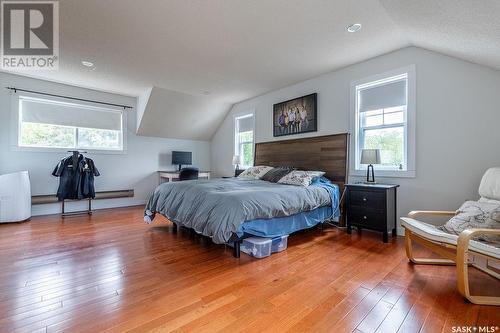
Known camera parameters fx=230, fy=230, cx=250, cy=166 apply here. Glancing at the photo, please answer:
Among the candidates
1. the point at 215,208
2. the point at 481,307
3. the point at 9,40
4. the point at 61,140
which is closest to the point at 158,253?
the point at 215,208

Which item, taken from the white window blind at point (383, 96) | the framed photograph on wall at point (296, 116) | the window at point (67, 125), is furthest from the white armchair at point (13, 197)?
the white window blind at point (383, 96)

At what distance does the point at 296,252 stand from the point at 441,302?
1309 millimetres

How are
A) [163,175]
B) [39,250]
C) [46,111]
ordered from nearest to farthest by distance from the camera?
[39,250]
[46,111]
[163,175]

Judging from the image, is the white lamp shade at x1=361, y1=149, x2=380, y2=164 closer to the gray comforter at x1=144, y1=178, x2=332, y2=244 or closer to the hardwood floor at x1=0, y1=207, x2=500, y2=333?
the gray comforter at x1=144, y1=178, x2=332, y2=244

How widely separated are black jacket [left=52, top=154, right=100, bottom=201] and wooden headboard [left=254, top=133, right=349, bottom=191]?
11.5 feet

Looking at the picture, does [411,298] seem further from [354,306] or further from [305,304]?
[305,304]

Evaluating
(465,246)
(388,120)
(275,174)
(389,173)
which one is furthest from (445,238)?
(275,174)

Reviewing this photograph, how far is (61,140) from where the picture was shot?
4.74 m

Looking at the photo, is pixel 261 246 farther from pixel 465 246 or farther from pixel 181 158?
pixel 181 158

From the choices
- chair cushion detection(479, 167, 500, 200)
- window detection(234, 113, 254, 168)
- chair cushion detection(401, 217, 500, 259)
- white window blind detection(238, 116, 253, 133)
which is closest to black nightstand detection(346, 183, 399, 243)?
chair cushion detection(401, 217, 500, 259)

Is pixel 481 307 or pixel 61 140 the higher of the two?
pixel 61 140

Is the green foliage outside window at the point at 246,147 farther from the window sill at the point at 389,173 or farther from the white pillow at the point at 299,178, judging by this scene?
the window sill at the point at 389,173

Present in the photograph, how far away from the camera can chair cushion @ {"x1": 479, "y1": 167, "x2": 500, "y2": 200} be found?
2.21 m

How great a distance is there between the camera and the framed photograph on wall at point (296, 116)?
4.25 meters
